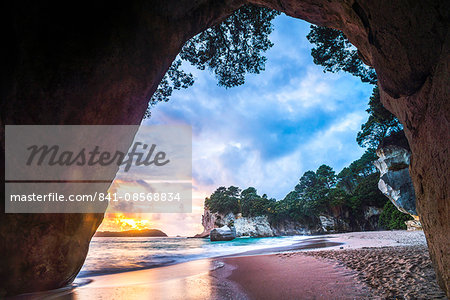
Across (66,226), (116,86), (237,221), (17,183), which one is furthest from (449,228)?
(237,221)

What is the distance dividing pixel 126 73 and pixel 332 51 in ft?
32.5

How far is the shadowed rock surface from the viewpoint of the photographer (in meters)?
2.23

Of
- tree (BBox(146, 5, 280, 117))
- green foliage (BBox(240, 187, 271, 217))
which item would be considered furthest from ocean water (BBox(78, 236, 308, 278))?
green foliage (BBox(240, 187, 271, 217))

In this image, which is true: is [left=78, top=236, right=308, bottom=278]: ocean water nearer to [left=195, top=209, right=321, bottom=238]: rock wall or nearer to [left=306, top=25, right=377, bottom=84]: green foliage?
[left=306, top=25, right=377, bottom=84]: green foliage

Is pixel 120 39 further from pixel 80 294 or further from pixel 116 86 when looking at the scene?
pixel 80 294

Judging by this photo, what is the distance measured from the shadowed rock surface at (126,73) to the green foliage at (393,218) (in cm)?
2910

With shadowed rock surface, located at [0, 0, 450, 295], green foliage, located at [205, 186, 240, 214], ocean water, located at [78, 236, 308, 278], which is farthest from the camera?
green foliage, located at [205, 186, 240, 214]

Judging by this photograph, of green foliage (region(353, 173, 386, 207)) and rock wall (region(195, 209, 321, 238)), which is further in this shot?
rock wall (region(195, 209, 321, 238))

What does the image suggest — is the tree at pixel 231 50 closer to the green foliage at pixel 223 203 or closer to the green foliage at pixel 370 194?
the green foliage at pixel 370 194

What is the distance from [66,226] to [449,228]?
20.1 feet

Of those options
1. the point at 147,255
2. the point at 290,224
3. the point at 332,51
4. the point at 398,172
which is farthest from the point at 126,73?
the point at 290,224

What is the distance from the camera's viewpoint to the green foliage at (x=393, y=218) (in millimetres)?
24422

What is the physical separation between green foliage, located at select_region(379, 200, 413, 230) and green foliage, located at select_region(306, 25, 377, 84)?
23296 mm

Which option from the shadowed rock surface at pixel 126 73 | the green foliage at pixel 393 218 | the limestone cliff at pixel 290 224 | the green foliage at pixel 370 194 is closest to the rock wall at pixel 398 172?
the green foliage at pixel 393 218
